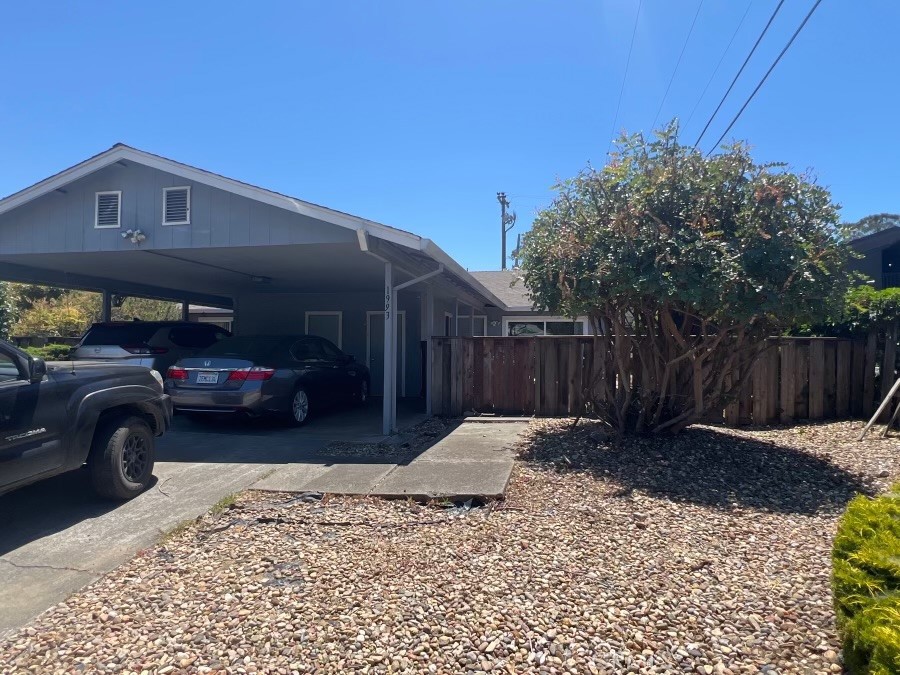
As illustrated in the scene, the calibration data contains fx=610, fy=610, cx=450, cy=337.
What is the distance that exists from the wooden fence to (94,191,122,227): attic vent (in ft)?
17.0

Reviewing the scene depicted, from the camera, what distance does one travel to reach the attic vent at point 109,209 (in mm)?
8703

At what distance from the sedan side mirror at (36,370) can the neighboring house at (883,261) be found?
20133 millimetres

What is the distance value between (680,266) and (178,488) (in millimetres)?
5512

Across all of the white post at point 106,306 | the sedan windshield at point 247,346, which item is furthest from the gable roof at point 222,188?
the white post at point 106,306

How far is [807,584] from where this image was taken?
11.9ft

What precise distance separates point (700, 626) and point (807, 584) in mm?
912

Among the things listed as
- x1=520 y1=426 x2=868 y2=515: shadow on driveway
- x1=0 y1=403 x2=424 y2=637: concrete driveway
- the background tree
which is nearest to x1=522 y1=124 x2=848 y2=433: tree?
x1=520 y1=426 x2=868 y2=515: shadow on driveway

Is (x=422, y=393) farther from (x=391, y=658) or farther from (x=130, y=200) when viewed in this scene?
(x=391, y=658)

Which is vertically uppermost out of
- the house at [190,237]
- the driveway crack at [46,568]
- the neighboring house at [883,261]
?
the neighboring house at [883,261]

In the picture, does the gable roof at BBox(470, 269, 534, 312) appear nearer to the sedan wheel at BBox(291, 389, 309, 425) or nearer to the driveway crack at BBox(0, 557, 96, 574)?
the sedan wheel at BBox(291, 389, 309, 425)

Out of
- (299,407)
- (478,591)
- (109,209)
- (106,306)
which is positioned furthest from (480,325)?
(478,591)

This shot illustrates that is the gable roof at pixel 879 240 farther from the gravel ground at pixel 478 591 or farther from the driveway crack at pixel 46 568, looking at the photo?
the driveway crack at pixel 46 568

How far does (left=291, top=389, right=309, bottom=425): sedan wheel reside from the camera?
943cm

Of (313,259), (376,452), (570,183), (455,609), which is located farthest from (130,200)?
(455,609)
